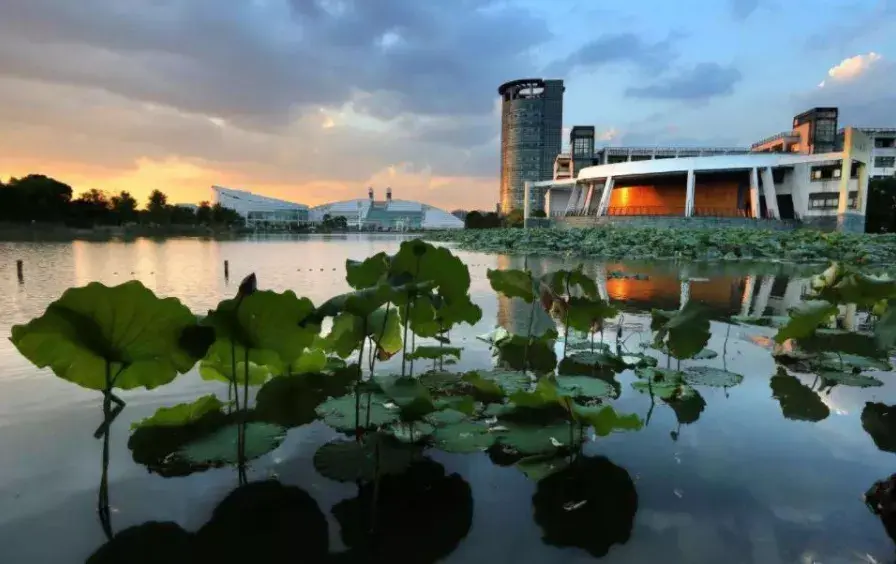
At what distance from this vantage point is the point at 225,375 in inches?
97.3

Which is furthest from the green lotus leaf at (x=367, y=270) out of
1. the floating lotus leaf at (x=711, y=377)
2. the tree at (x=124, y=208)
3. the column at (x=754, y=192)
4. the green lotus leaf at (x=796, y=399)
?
the tree at (x=124, y=208)

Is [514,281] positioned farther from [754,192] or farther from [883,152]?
[883,152]

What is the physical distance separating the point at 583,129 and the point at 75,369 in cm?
6452

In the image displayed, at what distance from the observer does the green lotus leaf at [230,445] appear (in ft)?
6.59

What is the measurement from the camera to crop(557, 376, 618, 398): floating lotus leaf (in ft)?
9.29

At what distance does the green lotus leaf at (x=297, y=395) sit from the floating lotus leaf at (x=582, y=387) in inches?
49.9

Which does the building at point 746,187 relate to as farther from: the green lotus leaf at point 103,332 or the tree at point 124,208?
the tree at point 124,208

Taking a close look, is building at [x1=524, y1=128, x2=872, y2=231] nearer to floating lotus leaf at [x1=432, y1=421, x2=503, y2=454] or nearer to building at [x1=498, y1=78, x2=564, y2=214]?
floating lotus leaf at [x1=432, y1=421, x2=503, y2=454]

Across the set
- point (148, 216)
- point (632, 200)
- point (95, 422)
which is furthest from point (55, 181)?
point (95, 422)

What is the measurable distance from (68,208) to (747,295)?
5853cm

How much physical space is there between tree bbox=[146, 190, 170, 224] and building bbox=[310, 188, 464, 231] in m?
50.7

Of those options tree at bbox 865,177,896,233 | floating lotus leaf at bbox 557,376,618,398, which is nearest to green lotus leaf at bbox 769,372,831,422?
floating lotus leaf at bbox 557,376,618,398

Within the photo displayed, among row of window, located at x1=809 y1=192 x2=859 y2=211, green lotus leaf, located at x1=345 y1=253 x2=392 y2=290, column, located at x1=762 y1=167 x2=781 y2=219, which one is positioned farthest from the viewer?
column, located at x1=762 y1=167 x2=781 y2=219

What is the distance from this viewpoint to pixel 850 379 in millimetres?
3545
